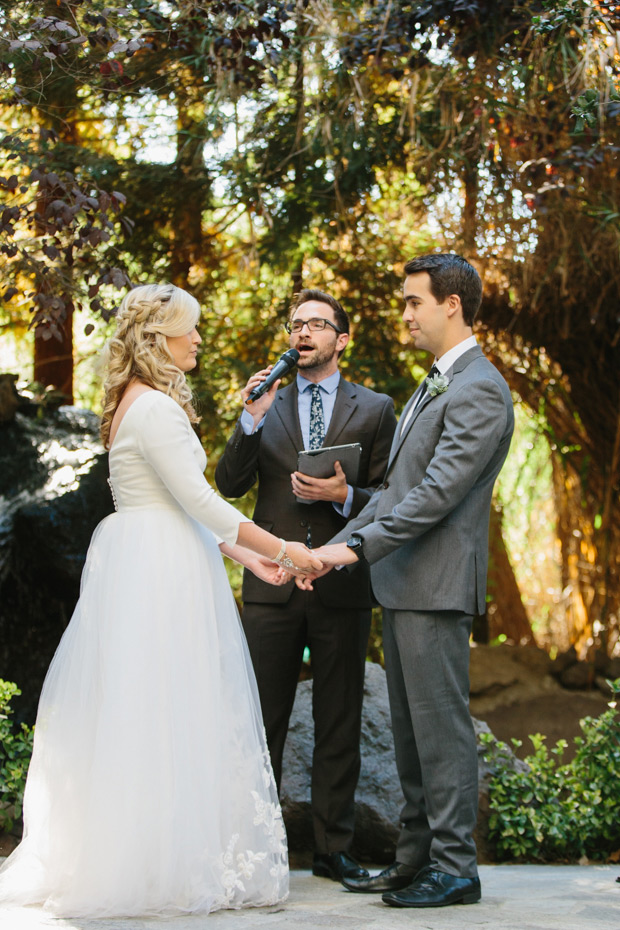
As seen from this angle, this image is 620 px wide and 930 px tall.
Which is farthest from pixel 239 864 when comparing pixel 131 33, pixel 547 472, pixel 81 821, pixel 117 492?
pixel 547 472

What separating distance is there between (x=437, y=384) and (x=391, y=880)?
5.22ft

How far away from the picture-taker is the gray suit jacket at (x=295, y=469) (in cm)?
351

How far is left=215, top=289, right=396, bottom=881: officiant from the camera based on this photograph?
3463 mm

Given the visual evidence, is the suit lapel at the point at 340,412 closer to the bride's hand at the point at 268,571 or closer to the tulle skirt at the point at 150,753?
the bride's hand at the point at 268,571

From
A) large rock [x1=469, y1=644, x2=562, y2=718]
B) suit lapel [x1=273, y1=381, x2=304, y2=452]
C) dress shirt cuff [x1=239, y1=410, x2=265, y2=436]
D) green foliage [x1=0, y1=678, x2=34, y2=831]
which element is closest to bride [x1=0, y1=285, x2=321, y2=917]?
dress shirt cuff [x1=239, y1=410, x2=265, y2=436]

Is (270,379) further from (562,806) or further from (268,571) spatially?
(562,806)

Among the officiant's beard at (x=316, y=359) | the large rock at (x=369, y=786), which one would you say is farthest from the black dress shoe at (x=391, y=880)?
the officiant's beard at (x=316, y=359)

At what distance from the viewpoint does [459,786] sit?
9.66 feet

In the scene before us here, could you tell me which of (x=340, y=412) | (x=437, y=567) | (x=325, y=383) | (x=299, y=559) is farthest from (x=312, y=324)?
(x=437, y=567)

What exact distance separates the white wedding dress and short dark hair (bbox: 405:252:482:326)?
0.91m

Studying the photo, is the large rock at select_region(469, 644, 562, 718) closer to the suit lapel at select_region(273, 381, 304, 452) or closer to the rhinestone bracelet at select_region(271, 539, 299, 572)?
the suit lapel at select_region(273, 381, 304, 452)

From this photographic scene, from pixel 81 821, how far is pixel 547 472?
613 centimetres

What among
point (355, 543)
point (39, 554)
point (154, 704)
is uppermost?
point (355, 543)

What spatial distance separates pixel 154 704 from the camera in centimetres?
281
